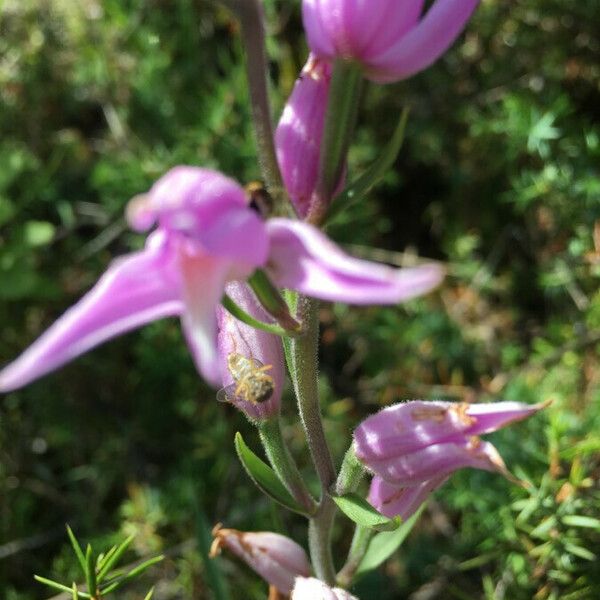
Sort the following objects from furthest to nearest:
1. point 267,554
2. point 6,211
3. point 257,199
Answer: point 6,211
point 267,554
point 257,199

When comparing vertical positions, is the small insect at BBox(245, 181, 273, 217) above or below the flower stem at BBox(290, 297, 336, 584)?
above

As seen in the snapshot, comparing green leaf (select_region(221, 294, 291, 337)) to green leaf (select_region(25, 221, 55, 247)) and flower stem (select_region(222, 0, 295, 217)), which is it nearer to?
flower stem (select_region(222, 0, 295, 217))

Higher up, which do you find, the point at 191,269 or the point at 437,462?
the point at 191,269

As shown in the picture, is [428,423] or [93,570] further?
[93,570]

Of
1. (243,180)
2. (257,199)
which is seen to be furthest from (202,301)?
(243,180)

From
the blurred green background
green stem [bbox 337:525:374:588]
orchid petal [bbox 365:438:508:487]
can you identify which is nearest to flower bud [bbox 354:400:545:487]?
orchid petal [bbox 365:438:508:487]

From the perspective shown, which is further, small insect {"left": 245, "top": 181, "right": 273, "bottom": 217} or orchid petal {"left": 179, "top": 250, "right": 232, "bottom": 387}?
small insect {"left": 245, "top": 181, "right": 273, "bottom": 217}

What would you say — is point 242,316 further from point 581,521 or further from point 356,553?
point 581,521
